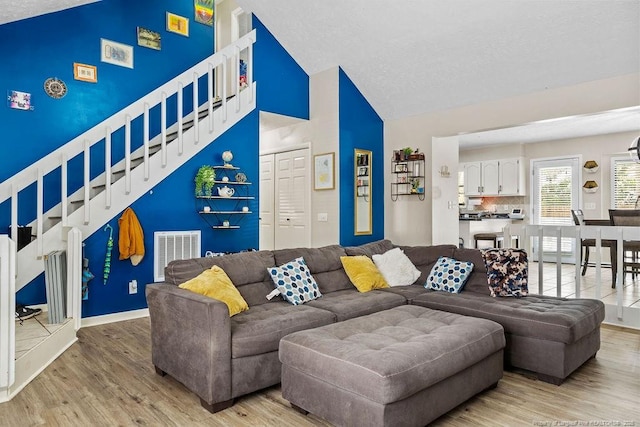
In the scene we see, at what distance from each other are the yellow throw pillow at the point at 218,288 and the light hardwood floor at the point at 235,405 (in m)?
0.61

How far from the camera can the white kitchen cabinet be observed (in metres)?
9.13

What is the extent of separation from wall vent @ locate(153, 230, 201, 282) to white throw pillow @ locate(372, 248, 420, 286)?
7.51 feet

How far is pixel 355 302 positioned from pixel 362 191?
302cm

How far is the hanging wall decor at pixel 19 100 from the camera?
4.57 meters

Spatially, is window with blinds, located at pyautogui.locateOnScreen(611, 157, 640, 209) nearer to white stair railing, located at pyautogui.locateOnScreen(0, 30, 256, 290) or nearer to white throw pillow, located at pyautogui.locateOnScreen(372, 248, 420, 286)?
white throw pillow, located at pyautogui.locateOnScreen(372, 248, 420, 286)

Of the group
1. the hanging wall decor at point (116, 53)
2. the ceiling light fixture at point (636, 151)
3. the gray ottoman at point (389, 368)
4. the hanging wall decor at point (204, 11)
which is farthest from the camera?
the hanging wall decor at point (204, 11)

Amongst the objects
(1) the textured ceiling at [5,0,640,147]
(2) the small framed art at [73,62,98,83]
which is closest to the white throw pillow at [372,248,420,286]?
(1) the textured ceiling at [5,0,640,147]

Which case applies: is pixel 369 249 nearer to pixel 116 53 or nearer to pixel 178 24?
pixel 116 53

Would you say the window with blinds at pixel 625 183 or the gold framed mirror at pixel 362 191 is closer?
the gold framed mirror at pixel 362 191

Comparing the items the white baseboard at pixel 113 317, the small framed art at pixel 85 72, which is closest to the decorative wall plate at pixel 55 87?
the small framed art at pixel 85 72

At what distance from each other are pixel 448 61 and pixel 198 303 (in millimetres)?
4167

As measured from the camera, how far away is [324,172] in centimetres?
623

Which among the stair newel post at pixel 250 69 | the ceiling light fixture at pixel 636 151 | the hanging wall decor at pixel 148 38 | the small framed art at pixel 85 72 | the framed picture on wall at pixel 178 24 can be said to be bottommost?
the ceiling light fixture at pixel 636 151

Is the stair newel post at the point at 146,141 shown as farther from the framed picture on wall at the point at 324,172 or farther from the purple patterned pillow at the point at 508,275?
the purple patterned pillow at the point at 508,275
